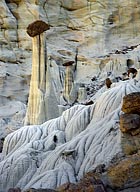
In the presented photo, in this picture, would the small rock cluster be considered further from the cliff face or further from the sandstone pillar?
the cliff face

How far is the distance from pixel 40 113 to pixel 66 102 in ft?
30.3

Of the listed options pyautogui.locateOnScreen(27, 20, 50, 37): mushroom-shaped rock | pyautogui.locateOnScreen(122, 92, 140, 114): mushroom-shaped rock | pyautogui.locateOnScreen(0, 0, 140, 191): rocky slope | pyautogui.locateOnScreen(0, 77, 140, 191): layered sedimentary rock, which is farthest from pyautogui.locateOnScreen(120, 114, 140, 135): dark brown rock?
pyautogui.locateOnScreen(27, 20, 50, 37): mushroom-shaped rock

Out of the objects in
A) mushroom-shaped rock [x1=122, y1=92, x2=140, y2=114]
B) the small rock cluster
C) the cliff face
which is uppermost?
the cliff face

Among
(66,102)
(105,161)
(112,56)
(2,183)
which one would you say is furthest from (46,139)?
(112,56)

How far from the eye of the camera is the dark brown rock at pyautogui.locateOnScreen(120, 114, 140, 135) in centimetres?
783

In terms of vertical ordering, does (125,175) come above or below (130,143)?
below

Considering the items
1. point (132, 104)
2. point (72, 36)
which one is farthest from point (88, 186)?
point (72, 36)

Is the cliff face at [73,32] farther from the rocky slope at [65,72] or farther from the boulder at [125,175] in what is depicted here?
the boulder at [125,175]

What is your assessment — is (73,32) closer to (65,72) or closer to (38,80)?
(65,72)

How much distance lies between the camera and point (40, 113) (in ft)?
59.9

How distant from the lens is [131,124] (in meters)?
7.86

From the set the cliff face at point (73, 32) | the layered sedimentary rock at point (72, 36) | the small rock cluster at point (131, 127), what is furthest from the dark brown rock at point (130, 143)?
the cliff face at point (73, 32)

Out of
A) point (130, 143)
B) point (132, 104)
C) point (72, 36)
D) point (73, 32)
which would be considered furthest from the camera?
point (73, 32)

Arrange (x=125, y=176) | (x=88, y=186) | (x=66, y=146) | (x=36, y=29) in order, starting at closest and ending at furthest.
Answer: (x=88, y=186) < (x=125, y=176) < (x=66, y=146) < (x=36, y=29)
